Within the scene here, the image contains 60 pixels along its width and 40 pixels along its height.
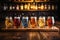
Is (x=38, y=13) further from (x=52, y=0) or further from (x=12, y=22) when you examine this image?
(x=12, y=22)

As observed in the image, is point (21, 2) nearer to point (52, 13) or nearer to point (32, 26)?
point (52, 13)

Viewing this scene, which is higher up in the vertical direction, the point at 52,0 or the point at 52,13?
the point at 52,0

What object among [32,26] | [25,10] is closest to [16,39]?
[32,26]

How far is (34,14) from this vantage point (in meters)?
7.06

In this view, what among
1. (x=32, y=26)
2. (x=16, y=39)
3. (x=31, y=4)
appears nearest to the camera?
(x=16, y=39)

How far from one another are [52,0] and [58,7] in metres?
0.35

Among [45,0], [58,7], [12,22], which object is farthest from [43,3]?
[12,22]

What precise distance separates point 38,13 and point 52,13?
52 centimetres

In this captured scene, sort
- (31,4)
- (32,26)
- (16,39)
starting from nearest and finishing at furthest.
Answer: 1. (16,39)
2. (32,26)
3. (31,4)

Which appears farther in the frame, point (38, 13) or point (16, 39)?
point (38, 13)

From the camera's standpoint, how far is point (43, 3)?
6988 millimetres

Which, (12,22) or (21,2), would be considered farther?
(21,2)

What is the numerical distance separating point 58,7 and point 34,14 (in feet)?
3.06

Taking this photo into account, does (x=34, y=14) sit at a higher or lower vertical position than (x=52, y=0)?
lower
